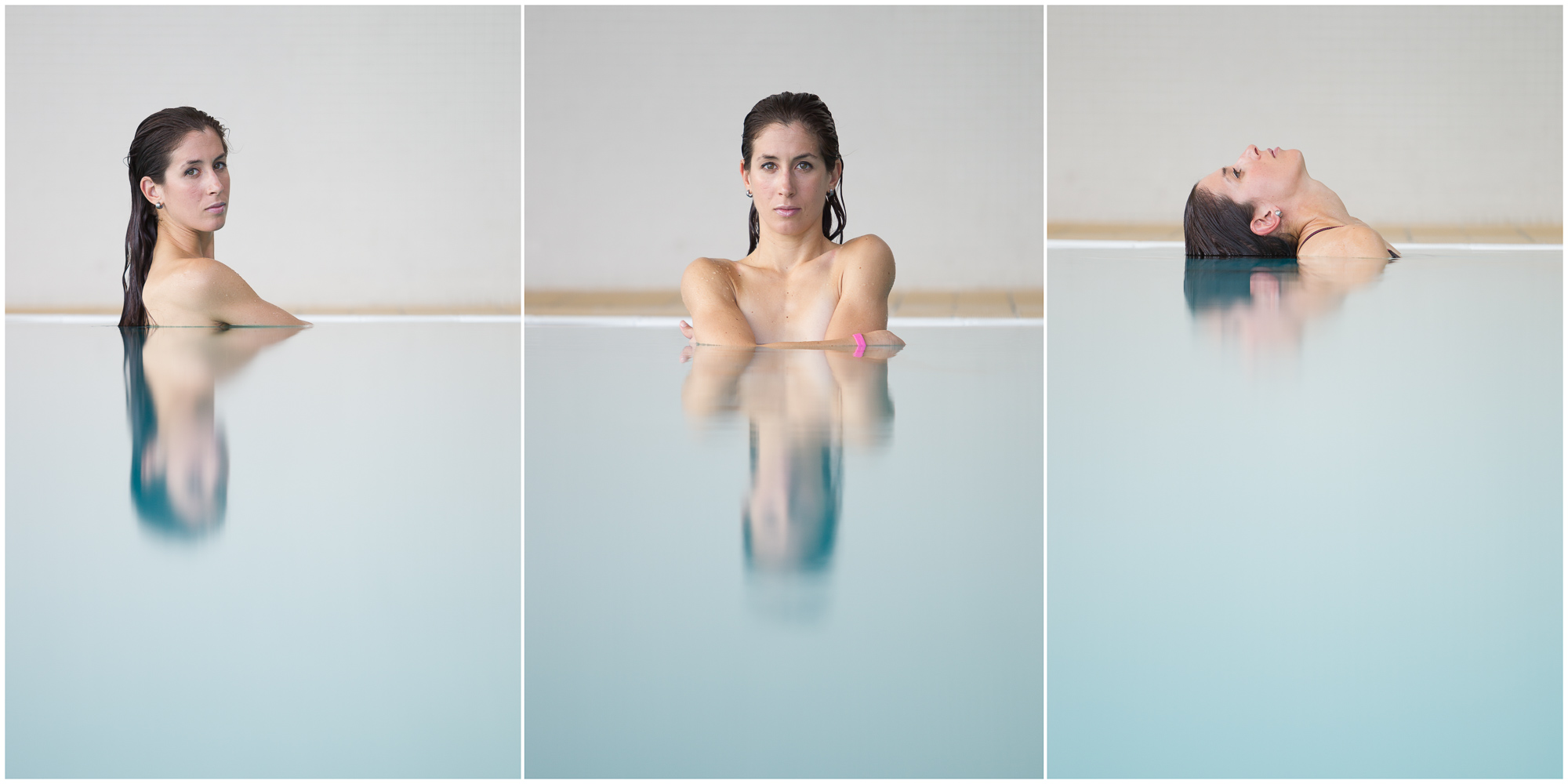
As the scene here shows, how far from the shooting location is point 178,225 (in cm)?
511

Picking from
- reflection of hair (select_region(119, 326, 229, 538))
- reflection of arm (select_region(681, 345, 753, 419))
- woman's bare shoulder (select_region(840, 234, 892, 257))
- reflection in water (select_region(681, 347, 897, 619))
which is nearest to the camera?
reflection in water (select_region(681, 347, 897, 619))

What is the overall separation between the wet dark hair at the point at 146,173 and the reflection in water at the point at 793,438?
8.93 feet

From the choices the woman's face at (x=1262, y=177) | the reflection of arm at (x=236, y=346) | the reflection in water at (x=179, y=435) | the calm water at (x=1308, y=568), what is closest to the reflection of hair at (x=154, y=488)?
the reflection in water at (x=179, y=435)

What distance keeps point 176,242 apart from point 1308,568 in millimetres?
4894

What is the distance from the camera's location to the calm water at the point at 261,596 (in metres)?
1.01

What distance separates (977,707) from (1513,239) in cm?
968

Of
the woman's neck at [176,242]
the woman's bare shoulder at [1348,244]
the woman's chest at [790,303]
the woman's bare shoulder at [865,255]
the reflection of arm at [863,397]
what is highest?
the woman's bare shoulder at [1348,244]

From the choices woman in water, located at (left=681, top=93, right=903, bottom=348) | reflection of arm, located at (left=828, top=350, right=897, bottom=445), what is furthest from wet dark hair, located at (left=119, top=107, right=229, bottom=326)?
reflection of arm, located at (left=828, top=350, right=897, bottom=445)

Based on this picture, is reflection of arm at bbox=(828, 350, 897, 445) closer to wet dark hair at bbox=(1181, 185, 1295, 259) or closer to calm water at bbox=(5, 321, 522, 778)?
calm water at bbox=(5, 321, 522, 778)

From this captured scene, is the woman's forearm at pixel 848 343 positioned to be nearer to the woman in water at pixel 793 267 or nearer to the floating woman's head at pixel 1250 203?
the woman in water at pixel 793 267

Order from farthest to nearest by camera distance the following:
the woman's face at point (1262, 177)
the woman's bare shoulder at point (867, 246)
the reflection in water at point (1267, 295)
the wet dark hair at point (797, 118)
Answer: the woman's face at point (1262, 177) → the woman's bare shoulder at point (867, 246) → the wet dark hair at point (797, 118) → the reflection in water at point (1267, 295)

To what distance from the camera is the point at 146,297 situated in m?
5.09

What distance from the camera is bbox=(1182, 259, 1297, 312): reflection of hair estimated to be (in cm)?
406

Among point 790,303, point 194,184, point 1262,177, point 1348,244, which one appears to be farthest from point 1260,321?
point 194,184
